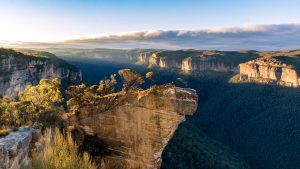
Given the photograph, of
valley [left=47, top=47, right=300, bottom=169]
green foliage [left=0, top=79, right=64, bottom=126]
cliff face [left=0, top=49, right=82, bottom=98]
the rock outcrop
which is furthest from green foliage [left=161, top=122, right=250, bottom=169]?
the rock outcrop

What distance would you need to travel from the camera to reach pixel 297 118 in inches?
6132

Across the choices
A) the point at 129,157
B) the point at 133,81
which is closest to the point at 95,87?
the point at 133,81

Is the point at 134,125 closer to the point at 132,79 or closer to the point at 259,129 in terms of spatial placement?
the point at 132,79

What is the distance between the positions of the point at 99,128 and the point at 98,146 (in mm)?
1571

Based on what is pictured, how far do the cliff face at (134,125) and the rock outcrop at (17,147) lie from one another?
5.60 meters

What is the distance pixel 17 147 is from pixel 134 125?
399 inches

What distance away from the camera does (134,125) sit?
91.0 ft

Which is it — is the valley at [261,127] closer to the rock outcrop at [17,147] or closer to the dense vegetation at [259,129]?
the dense vegetation at [259,129]

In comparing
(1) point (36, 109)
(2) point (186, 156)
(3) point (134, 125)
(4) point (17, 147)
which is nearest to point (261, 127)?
(2) point (186, 156)

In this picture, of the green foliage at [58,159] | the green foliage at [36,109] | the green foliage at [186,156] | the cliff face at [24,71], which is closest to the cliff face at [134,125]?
the green foliage at [36,109]

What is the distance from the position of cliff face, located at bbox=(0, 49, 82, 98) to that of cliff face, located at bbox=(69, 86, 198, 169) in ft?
208

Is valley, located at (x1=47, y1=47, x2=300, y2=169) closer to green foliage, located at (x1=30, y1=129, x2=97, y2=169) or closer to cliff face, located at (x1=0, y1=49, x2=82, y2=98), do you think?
cliff face, located at (x1=0, y1=49, x2=82, y2=98)

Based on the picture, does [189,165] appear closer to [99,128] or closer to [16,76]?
[16,76]

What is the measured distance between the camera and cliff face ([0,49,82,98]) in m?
88.8
